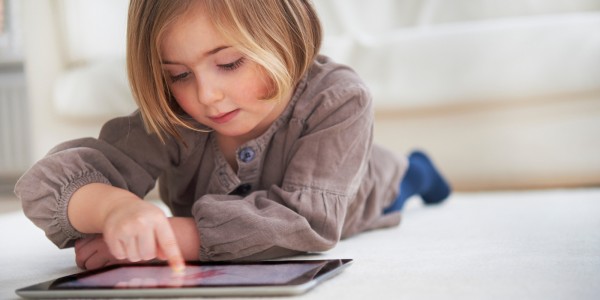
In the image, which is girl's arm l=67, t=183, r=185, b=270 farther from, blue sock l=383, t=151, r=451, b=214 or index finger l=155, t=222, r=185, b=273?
blue sock l=383, t=151, r=451, b=214

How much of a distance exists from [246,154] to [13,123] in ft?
3.70

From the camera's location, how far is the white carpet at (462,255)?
599 mm

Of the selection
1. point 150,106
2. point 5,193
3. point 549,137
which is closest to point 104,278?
point 150,106

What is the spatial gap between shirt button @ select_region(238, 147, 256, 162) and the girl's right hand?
24cm

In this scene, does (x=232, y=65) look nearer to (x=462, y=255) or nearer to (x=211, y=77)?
(x=211, y=77)

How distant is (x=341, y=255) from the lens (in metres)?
0.84

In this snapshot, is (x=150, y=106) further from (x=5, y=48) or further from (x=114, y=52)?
Answer: (x=114, y=52)

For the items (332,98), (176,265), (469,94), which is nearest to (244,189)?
(332,98)

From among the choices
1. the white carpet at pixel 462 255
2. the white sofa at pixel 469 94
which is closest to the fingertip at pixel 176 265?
the white carpet at pixel 462 255

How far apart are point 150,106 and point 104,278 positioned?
265mm

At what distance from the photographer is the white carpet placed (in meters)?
0.60

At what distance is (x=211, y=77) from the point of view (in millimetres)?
818

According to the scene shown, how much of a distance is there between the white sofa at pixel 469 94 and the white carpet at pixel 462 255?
30 centimetres

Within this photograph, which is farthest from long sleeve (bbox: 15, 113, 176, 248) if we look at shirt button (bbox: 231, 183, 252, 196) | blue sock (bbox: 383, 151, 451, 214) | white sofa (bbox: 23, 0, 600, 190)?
white sofa (bbox: 23, 0, 600, 190)
